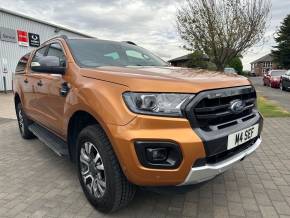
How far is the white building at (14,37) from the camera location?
16359 millimetres

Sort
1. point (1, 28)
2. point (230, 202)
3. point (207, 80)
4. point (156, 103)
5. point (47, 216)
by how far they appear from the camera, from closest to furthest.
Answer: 1. point (156, 103)
2. point (207, 80)
3. point (47, 216)
4. point (230, 202)
5. point (1, 28)

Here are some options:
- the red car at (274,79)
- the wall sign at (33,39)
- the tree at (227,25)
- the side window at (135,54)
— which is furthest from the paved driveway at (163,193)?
the red car at (274,79)

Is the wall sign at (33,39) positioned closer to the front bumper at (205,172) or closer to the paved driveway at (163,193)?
the paved driveway at (163,193)

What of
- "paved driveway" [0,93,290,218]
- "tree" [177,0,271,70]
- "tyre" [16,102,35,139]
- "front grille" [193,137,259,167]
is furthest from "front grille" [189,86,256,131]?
"tree" [177,0,271,70]

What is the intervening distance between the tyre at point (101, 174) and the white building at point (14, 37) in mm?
15325

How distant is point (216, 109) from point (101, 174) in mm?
1200

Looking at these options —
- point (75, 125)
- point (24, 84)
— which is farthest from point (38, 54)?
point (75, 125)

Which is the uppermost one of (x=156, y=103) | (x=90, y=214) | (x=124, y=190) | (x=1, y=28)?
(x=1, y=28)

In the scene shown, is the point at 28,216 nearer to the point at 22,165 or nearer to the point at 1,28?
the point at 22,165

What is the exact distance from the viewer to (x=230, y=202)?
9.96 feet

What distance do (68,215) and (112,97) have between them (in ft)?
4.20

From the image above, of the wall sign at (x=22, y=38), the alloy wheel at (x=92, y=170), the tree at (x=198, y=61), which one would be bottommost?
A: the alloy wheel at (x=92, y=170)

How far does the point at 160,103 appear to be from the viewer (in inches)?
91.6

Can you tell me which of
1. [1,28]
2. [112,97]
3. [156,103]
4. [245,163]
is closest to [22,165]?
[112,97]
